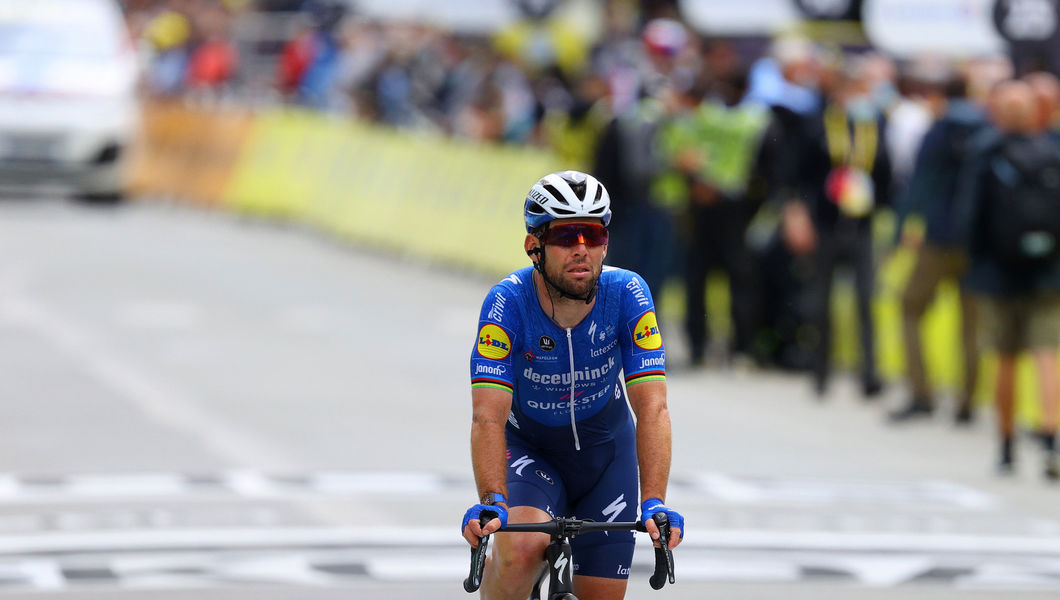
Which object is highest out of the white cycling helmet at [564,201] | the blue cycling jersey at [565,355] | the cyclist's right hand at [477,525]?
the white cycling helmet at [564,201]

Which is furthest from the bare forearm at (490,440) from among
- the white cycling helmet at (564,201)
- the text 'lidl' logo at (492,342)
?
the white cycling helmet at (564,201)

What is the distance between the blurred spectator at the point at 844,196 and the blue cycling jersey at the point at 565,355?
8472mm

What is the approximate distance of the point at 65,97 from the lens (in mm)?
27172

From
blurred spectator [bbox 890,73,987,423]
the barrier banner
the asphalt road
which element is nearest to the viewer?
the asphalt road

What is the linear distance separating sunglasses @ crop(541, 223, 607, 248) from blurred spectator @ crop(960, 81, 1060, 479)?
6.36 meters

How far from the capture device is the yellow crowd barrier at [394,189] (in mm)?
16578

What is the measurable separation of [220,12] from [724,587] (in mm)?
27920

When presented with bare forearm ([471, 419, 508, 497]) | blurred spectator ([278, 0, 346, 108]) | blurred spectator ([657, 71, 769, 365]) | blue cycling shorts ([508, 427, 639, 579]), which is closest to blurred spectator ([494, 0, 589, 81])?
blurred spectator ([278, 0, 346, 108])

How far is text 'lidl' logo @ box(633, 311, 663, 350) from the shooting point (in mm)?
6746

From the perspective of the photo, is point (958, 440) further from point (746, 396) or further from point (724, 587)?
point (724, 587)

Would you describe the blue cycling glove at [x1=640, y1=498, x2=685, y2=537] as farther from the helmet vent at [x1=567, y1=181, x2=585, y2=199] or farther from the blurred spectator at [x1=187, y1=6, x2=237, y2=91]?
the blurred spectator at [x1=187, y1=6, x2=237, y2=91]

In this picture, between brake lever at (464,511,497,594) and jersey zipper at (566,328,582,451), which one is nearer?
brake lever at (464,511,497,594)

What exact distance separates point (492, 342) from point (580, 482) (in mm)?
650

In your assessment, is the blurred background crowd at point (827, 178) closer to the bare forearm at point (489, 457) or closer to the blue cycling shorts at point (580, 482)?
the blue cycling shorts at point (580, 482)
